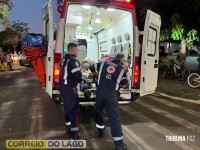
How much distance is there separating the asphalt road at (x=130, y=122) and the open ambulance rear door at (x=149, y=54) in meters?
0.87

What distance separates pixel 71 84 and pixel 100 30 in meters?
7.31

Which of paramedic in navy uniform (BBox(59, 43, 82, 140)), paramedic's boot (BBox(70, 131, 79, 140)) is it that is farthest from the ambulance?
paramedic's boot (BBox(70, 131, 79, 140))

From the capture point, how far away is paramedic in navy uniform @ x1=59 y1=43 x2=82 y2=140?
645cm

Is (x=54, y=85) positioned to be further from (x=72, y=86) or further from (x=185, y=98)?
(x=185, y=98)

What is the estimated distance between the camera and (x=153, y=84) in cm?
857

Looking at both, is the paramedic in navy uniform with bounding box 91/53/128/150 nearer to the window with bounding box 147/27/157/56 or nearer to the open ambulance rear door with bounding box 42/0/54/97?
the open ambulance rear door with bounding box 42/0/54/97

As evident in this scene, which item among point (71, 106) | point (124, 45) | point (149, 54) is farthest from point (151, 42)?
point (71, 106)

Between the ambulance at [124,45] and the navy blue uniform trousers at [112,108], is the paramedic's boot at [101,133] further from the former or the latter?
the ambulance at [124,45]

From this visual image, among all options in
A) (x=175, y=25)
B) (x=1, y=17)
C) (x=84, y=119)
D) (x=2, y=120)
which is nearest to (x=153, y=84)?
(x=84, y=119)

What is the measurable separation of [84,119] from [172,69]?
11016mm

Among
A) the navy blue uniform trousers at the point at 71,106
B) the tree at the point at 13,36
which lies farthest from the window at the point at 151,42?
the tree at the point at 13,36

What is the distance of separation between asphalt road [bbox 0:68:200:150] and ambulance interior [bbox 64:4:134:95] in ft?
4.68

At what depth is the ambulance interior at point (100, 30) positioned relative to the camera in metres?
9.56

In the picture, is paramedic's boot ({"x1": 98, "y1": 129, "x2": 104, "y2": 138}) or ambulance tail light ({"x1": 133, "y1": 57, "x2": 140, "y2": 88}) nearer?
paramedic's boot ({"x1": 98, "y1": 129, "x2": 104, "y2": 138})
